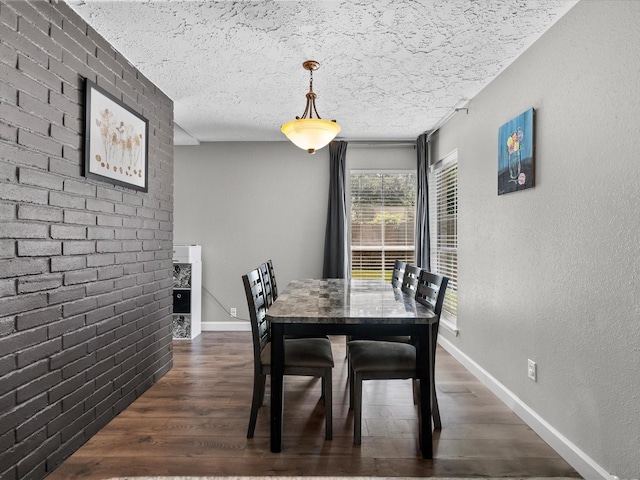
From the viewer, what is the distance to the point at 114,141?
246 cm

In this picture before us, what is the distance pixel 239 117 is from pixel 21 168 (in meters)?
2.50

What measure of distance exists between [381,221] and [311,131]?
267 cm

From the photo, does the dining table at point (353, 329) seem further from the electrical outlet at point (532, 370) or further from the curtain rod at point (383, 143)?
the curtain rod at point (383, 143)

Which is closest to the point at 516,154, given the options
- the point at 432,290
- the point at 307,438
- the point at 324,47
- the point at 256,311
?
the point at 432,290

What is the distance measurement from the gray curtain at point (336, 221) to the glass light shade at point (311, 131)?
6.95ft

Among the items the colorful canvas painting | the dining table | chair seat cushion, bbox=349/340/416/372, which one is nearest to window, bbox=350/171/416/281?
the colorful canvas painting

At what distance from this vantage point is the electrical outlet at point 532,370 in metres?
2.36

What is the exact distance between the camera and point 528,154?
7.94 feet

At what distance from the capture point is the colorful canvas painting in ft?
7.89

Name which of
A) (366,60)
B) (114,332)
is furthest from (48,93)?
(366,60)

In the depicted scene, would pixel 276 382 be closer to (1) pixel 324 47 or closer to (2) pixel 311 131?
(2) pixel 311 131

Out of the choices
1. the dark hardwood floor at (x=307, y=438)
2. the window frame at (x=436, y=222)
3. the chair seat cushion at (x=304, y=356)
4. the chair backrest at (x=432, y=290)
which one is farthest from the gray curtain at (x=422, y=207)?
the chair seat cushion at (x=304, y=356)

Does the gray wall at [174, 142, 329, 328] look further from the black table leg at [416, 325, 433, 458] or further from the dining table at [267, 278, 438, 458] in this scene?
the black table leg at [416, 325, 433, 458]

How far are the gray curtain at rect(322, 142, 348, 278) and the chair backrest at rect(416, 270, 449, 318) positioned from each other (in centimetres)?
223
